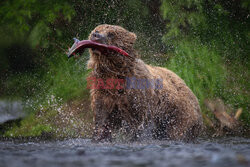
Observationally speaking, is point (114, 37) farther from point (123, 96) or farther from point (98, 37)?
point (123, 96)

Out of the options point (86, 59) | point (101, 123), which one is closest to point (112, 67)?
point (101, 123)

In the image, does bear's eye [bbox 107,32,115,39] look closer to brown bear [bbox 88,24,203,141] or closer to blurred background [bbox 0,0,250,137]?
brown bear [bbox 88,24,203,141]

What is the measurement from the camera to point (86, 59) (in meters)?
6.57

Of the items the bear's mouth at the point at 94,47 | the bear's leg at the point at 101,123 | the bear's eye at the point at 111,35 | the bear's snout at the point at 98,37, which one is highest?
the bear's eye at the point at 111,35

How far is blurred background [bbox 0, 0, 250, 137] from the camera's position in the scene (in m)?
6.83

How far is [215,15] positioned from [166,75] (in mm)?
3281

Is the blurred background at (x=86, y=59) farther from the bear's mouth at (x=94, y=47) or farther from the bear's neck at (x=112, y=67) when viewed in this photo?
the bear's mouth at (x=94, y=47)

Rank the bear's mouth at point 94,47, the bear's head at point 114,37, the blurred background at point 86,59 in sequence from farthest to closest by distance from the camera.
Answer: the blurred background at point 86,59, the bear's head at point 114,37, the bear's mouth at point 94,47

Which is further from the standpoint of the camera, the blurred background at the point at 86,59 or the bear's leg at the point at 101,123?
the blurred background at the point at 86,59

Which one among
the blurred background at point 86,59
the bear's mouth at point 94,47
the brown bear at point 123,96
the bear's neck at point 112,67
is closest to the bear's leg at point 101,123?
the brown bear at point 123,96

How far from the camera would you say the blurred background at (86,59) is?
269 inches

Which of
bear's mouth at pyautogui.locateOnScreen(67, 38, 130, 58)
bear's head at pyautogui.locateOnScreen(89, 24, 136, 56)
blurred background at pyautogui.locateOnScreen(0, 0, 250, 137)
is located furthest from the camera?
blurred background at pyautogui.locateOnScreen(0, 0, 250, 137)

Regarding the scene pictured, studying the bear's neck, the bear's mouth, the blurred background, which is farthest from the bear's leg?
the blurred background

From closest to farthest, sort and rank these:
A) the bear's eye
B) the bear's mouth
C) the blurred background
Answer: the bear's mouth → the bear's eye → the blurred background
